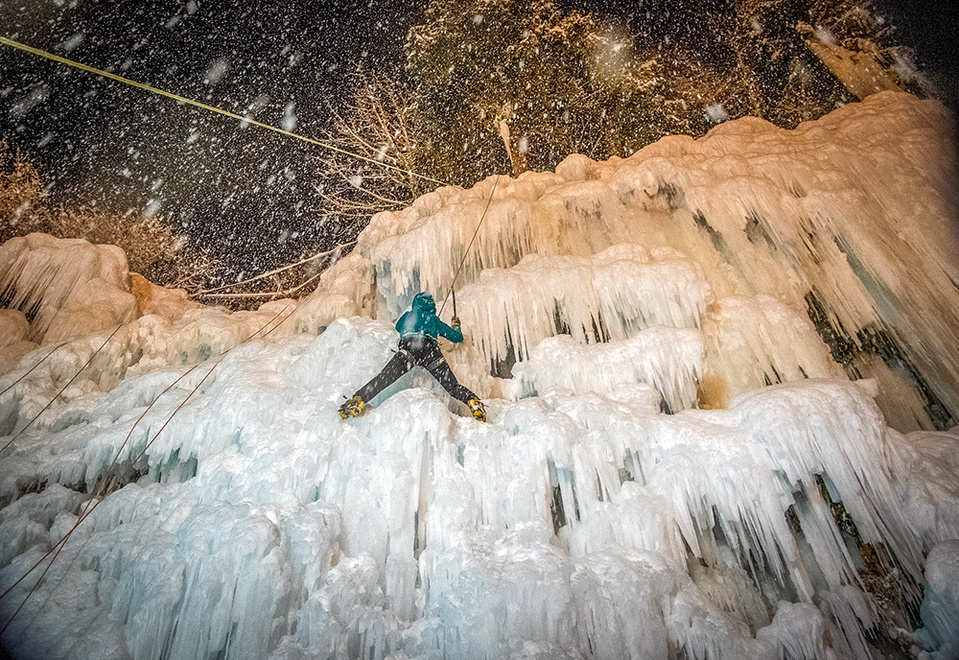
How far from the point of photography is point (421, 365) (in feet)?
13.5

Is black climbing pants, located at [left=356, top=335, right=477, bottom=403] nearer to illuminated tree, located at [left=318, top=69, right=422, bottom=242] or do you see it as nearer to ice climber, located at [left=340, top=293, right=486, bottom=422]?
ice climber, located at [left=340, top=293, right=486, bottom=422]

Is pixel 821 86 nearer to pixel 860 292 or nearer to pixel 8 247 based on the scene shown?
pixel 860 292

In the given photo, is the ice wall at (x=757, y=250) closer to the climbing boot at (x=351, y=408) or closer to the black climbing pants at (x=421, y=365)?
the black climbing pants at (x=421, y=365)

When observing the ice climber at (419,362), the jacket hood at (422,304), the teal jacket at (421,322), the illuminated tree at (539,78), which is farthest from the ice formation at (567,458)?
the illuminated tree at (539,78)

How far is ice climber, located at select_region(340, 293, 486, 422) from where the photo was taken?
Answer: 3.84 metres

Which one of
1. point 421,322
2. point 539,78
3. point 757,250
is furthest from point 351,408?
point 539,78

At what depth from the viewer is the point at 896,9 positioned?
283 inches

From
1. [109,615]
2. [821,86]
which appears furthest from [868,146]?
[109,615]

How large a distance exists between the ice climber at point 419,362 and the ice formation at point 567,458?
16 cm

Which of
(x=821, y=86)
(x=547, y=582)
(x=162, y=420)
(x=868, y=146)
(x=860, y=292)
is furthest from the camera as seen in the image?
(x=821, y=86)

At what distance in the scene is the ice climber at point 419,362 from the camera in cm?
384

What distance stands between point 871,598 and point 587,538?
5.72 feet

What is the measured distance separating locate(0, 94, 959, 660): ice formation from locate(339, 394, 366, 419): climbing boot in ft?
0.32

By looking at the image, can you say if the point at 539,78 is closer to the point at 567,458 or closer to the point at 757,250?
the point at 757,250
